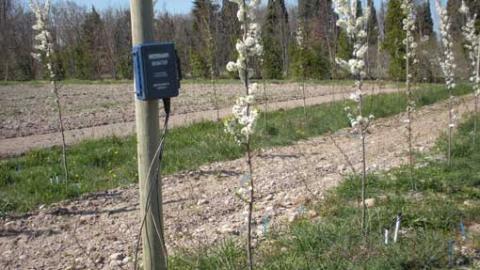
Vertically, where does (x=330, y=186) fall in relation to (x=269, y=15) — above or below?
below

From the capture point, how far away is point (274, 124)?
11359 mm

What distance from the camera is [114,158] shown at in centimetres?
888

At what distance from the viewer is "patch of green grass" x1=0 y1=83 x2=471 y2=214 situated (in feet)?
22.6

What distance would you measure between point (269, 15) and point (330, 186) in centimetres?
1434

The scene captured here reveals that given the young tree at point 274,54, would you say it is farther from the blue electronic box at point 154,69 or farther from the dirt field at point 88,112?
the blue electronic box at point 154,69

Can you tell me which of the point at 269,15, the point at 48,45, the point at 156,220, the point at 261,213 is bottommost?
the point at 261,213

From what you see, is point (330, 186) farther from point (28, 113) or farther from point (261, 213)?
point (28, 113)

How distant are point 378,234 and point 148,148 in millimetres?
2228

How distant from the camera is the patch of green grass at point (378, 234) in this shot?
12.3 feet

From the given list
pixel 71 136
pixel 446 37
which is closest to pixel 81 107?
pixel 71 136

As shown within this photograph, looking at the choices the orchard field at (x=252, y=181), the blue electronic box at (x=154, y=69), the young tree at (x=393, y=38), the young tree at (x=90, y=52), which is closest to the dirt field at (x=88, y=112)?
the orchard field at (x=252, y=181)

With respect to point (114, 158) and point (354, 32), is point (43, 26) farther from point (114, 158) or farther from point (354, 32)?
point (354, 32)

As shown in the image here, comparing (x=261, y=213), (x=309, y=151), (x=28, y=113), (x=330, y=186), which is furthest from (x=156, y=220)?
(x=28, y=113)

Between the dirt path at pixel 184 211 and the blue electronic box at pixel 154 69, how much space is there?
1.96 metres
